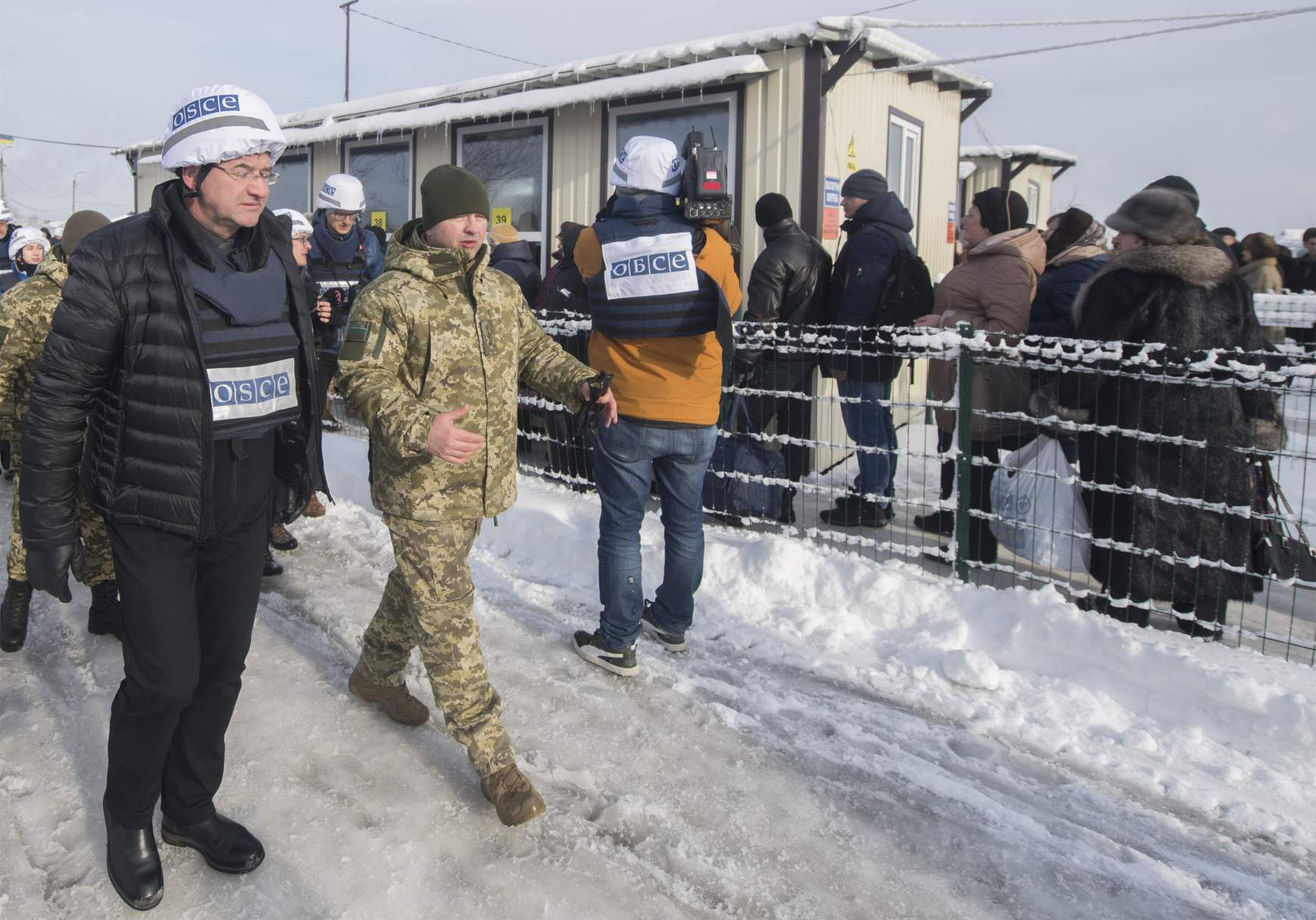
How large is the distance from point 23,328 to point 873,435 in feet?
14.8

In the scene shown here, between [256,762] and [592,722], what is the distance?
3.85ft

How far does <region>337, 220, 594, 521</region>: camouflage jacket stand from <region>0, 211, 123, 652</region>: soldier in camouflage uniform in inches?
70.3

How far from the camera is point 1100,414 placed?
15.3 ft

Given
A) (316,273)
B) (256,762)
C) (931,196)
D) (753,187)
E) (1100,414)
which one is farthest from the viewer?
(931,196)

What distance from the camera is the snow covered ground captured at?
9.18ft

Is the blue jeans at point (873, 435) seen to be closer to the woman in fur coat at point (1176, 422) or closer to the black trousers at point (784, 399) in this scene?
the black trousers at point (784, 399)

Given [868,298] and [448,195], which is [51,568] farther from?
[868,298]

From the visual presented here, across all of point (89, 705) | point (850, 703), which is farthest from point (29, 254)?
point (850, 703)

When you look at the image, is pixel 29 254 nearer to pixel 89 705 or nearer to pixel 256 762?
pixel 89 705

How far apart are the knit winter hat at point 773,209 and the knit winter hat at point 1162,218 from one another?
7.75 ft

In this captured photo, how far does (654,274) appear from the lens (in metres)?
3.90

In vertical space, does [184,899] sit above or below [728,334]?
below

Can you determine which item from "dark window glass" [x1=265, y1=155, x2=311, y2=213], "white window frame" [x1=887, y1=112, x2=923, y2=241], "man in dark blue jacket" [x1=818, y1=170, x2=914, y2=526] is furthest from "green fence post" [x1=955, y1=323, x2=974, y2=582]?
"dark window glass" [x1=265, y1=155, x2=311, y2=213]

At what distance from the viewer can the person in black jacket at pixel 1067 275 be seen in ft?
17.5
